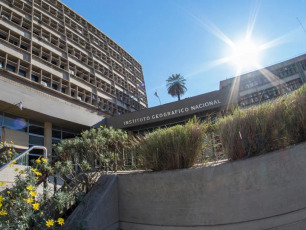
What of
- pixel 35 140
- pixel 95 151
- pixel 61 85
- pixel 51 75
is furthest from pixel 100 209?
pixel 61 85

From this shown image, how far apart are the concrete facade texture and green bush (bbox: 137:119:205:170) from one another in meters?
0.34

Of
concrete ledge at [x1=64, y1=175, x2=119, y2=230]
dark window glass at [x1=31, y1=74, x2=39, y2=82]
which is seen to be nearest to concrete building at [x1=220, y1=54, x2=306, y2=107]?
dark window glass at [x1=31, y1=74, x2=39, y2=82]

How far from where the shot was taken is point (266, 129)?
13.1 feet

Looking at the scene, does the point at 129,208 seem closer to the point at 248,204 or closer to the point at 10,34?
the point at 248,204

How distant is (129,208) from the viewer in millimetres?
4180

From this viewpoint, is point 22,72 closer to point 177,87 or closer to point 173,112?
point 173,112

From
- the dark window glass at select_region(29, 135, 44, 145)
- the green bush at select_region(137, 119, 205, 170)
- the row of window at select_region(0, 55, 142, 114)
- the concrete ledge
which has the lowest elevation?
the concrete ledge

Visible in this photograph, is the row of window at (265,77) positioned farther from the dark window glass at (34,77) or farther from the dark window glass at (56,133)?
the dark window glass at (34,77)

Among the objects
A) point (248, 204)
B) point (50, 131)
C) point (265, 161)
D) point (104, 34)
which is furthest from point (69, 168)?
point (104, 34)

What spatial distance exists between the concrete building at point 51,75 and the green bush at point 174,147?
15.4 metres

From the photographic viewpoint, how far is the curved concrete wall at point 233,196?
3.29 metres

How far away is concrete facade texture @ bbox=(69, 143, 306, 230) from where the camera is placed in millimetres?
3295

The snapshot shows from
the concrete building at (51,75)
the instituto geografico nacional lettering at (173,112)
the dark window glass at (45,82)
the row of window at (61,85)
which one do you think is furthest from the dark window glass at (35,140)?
the instituto geografico nacional lettering at (173,112)

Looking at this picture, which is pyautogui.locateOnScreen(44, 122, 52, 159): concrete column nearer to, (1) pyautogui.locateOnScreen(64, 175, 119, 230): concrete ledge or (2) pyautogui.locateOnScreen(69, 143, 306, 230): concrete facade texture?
(1) pyautogui.locateOnScreen(64, 175, 119, 230): concrete ledge
